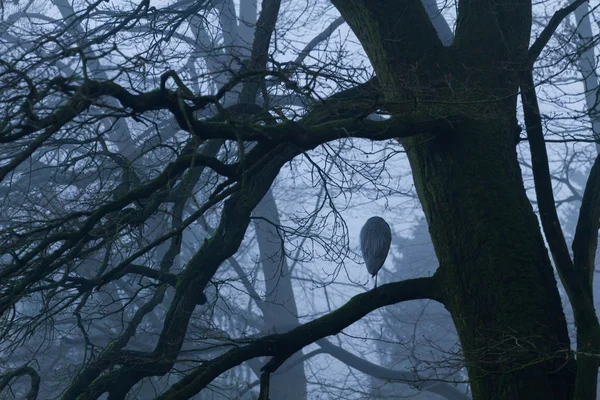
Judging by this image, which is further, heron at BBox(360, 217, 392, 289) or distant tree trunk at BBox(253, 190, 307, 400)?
distant tree trunk at BBox(253, 190, 307, 400)

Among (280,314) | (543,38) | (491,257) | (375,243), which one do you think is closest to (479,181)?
(491,257)

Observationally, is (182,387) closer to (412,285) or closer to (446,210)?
(412,285)

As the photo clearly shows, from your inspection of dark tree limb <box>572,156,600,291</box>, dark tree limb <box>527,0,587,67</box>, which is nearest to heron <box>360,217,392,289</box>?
dark tree limb <box>572,156,600,291</box>

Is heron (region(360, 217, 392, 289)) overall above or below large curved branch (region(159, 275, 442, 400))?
above

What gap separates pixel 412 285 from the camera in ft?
15.9

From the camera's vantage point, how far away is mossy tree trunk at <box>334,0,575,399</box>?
166 inches

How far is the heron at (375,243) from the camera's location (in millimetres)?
5859

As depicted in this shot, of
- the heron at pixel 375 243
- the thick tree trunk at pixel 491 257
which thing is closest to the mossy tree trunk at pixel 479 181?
the thick tree trunk at pixel 491 257

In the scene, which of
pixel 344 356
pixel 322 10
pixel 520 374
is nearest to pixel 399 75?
pixel 520 374

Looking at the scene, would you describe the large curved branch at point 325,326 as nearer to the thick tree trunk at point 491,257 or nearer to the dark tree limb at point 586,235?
the thick tree trunk at point 491,257

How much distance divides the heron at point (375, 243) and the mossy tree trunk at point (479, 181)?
2.73 ft

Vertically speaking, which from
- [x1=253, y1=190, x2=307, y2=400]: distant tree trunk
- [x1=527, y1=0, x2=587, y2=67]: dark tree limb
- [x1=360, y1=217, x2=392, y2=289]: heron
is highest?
[x1=253, y1=190, x2=307, y2=400]: distant tree trunk

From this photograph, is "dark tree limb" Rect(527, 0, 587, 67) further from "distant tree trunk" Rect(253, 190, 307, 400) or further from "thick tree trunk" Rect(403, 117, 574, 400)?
"distant tree trunk" Rect(253, 190, 307, 400)

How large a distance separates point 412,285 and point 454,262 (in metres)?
0.36
